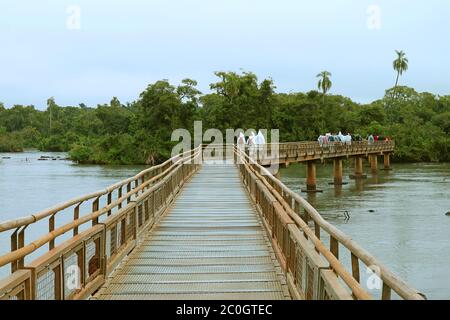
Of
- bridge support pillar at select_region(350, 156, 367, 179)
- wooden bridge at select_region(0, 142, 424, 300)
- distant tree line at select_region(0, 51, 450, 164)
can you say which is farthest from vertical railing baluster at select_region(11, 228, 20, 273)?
distant tree line at select_region(0, 51, 450, 164)

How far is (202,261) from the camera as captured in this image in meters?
9.80

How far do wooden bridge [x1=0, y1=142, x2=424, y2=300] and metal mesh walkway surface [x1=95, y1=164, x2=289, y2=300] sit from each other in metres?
0.02

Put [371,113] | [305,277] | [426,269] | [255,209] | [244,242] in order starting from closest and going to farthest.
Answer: [305,277]
[244,242]
[255,209]
[426,269]
[371,113]

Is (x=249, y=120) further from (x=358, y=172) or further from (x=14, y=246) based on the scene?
(x=14, y=246)

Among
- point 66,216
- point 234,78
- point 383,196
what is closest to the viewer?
point 66,216

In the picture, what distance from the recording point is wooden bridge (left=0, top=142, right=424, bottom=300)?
543 cm

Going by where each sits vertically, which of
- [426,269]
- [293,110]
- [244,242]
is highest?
[293,110]

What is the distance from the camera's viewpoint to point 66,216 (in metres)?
35.7

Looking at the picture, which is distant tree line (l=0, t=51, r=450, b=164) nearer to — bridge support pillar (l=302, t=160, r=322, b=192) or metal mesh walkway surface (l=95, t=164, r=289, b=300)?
bridge support pillar (l=302, t=160, r=322, b=192)

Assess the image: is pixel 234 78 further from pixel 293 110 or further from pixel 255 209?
pixel 255 209

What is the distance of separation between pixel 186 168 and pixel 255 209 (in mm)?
9885

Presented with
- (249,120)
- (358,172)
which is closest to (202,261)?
→ (358,172)
